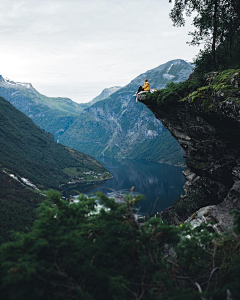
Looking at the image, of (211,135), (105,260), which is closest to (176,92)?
(211,135)

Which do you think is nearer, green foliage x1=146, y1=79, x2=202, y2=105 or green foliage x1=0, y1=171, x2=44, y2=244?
green foliage x1=146, y1=79, x2=202, y2=105

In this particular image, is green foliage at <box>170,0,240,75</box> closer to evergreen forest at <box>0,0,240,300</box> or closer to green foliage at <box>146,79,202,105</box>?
green foliage at <box>146,79,202,105</box>

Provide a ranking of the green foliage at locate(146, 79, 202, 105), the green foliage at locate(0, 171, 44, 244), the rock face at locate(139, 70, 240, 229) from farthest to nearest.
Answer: the green foliage at locate(0, 171, 44, 244) < the green foliage at locate(146, 79, 202, 105) < the rock face at locate(139, 70, 240, 229)

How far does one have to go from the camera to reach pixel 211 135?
2417cm

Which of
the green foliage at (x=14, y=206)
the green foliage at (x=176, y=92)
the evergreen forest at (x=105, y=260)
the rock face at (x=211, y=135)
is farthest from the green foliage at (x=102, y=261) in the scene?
the green foliage at (x=14, y=206)

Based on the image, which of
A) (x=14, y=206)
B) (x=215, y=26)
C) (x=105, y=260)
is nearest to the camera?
(x=105, y=260)

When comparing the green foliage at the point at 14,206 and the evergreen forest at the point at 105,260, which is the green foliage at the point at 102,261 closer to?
the evergreen forest at the point at 105,260

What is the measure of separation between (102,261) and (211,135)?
746 inches

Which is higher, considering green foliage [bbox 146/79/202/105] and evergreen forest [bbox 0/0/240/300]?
green foliage [bbox 146/79/202/105]

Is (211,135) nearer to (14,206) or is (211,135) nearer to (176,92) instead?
(176,92)

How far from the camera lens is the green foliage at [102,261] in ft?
23.6

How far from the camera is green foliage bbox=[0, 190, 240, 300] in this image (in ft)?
23.6

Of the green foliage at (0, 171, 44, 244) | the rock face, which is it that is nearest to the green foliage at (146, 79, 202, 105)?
the rock face

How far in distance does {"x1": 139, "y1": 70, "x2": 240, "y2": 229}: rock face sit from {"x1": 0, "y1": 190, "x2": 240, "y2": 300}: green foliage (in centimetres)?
808
